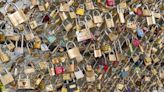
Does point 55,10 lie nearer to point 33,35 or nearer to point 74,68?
point 33,35

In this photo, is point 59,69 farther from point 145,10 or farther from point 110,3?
point 145,10

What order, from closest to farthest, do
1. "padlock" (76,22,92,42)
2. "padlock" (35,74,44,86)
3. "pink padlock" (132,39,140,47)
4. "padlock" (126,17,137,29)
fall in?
"padlock" (35,74,44,86), "padlock" (76,22,92,42), "padlock" (126,17,137,29), "pink padlock" (132,39,140,47)

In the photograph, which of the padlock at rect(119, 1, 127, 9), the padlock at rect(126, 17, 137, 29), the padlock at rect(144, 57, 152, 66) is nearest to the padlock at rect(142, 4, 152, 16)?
the padlock at rect(126, 17, 137, 29)

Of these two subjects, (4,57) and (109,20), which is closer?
(4,57)

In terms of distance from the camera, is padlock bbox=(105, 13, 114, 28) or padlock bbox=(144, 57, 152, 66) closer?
padlock bbox=(105, 13, 114, 28)

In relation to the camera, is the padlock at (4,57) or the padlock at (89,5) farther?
the padlock at (89,5)

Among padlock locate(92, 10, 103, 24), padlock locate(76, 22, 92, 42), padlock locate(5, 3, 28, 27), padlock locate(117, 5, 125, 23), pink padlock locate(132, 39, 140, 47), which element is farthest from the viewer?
pink padlock locate(132, 39, 140, 47)

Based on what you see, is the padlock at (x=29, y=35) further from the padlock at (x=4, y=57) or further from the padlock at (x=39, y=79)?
the padlock at (x=39, y=79)

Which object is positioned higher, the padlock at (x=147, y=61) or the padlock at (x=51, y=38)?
the padlock at (x=51, y=38)

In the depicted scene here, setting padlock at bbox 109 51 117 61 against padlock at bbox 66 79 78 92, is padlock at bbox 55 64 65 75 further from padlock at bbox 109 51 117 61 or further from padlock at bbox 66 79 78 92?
padlock at bbox 109 51 117 61

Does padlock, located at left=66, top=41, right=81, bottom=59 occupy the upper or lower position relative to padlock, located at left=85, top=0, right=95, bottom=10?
lower

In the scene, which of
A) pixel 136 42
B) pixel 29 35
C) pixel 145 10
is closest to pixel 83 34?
pixel 29 35

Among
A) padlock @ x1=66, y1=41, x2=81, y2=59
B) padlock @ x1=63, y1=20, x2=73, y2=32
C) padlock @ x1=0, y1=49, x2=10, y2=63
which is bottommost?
padlock @ x1=66, y1=41, x2=81, y2=59

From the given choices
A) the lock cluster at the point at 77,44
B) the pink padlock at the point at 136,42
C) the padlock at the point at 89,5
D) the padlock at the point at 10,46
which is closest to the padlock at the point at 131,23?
the lock cluster at the point at 77,44
